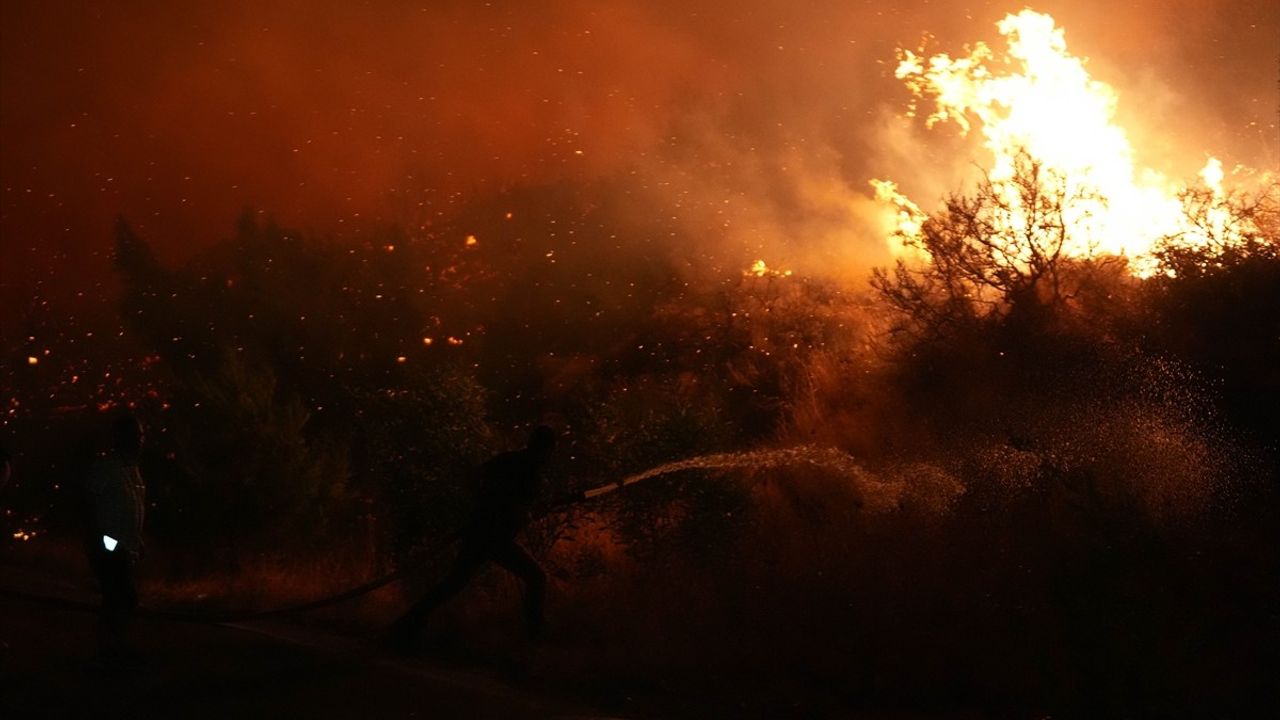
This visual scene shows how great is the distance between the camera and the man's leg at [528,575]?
821 centimetres

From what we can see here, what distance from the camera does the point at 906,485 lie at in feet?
41.1

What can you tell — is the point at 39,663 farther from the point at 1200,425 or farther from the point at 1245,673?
the point at 1200,425

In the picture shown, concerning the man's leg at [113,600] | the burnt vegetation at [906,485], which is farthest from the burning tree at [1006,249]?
the man's leg at [113,600]

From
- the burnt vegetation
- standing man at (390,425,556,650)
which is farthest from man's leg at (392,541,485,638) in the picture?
the burnt vegetation

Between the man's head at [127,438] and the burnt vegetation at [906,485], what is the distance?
320cm

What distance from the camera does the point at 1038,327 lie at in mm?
16203

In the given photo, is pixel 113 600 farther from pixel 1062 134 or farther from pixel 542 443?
pixel 1062 134

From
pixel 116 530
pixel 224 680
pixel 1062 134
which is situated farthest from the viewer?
pixel 1062 134

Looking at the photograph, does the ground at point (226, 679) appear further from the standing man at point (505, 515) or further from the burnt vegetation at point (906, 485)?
the burnt vegetation at point (906, 485)

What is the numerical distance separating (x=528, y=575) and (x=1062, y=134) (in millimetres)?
13699

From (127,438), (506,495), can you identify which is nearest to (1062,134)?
(506,495)

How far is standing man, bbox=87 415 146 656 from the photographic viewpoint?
24.5ft

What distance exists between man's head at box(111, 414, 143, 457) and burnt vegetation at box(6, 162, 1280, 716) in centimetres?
320

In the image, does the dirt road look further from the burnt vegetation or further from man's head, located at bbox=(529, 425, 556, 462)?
man's head, located at bbox=(529, 425, 556, 462)
